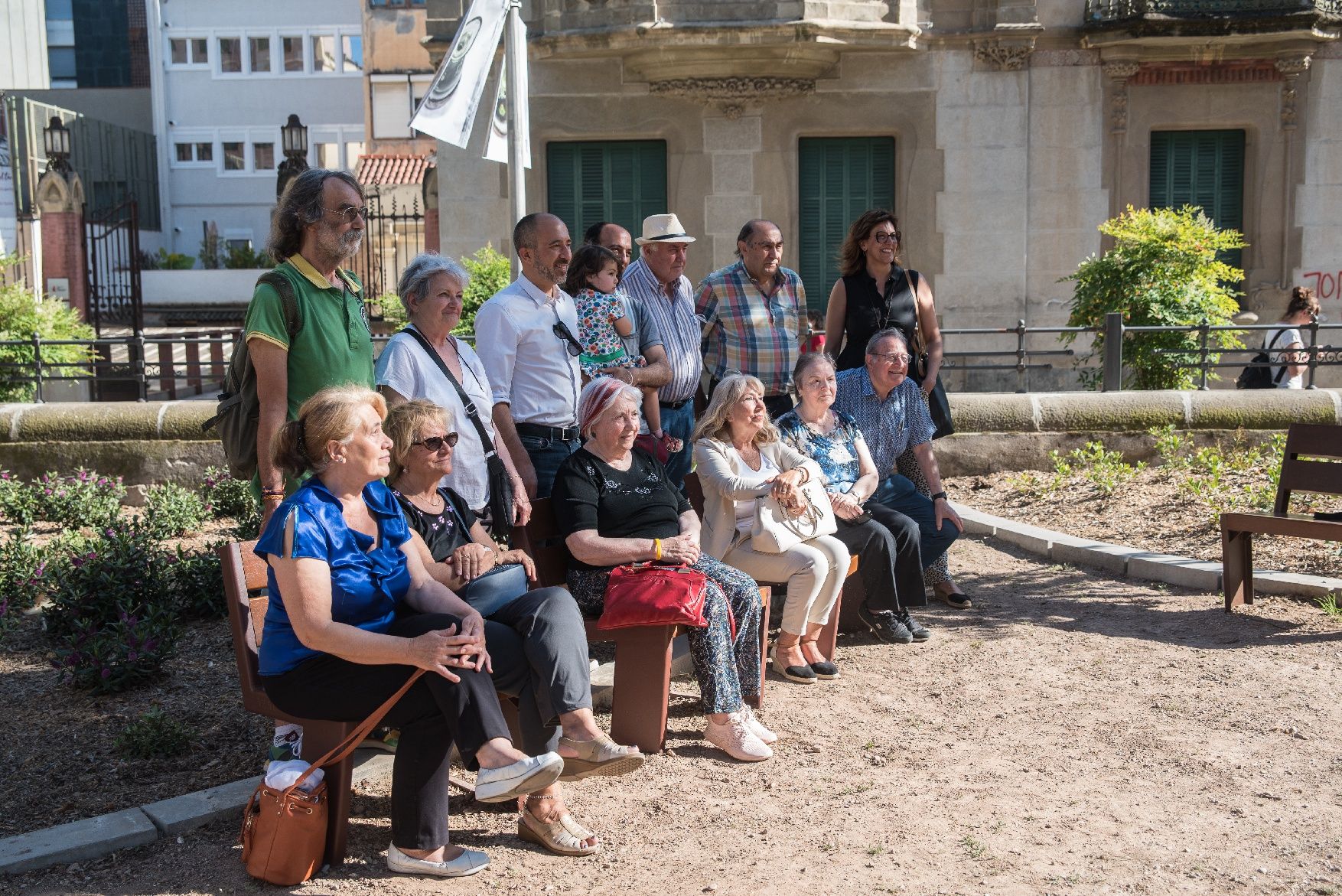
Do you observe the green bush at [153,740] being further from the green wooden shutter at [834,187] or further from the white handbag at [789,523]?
the green wooden shutter at [834,187]

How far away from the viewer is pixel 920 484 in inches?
290

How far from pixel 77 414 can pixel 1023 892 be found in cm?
902

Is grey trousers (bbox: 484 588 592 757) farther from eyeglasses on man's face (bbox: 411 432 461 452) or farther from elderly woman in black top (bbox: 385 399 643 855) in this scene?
eyeglasses on man's face (bbox: 411 432 461 452)

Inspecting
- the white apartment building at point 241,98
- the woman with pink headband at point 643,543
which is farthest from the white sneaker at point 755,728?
the white apartment building at point 241,98

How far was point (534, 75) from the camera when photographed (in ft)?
53.8

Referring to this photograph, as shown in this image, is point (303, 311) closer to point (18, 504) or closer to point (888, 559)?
point (888, 559)

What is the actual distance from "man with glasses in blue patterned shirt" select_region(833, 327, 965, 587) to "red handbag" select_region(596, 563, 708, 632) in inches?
85.6

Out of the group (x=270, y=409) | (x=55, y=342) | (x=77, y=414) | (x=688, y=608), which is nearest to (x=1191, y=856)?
(x=688, y=608)

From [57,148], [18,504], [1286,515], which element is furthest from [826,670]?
[57,148]

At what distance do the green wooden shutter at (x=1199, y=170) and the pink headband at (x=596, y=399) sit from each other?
1317 centimetres

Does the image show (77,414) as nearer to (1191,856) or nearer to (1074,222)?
(1191,856)

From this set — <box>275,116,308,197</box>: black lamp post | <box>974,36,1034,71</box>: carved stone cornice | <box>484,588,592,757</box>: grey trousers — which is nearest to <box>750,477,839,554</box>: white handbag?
<box>484,588,592,757</box>: grey trousers

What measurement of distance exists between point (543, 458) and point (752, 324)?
1.93 meters

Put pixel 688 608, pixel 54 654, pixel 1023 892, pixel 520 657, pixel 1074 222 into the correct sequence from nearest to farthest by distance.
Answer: pixel 1023 892 < pixel 520 657 < pixel 688 608 < pixel 54 654 < pixel 1074 222
